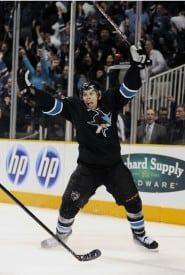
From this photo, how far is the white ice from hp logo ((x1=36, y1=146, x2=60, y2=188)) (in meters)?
0.81

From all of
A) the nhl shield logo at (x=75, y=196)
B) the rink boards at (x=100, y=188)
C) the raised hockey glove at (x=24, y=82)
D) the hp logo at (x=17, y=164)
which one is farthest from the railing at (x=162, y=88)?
the raised hockey glove at (x=24, y=82)

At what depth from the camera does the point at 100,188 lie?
5422 mm

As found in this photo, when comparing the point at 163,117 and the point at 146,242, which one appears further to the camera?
the point at 163,117

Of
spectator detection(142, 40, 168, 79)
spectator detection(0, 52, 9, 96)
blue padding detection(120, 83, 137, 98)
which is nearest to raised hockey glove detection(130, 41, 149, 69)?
blue padding detection(120, 83, 137, 98)

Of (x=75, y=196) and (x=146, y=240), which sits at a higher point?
(x=75, y=196)

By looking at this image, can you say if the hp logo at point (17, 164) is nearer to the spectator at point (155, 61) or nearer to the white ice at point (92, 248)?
the white ice at point (92, 248)

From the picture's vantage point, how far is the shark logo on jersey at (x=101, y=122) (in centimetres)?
348

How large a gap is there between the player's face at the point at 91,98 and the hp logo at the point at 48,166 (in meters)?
2.36

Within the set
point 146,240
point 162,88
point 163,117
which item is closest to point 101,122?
point 146,240

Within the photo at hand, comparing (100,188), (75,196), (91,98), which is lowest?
(100,188)

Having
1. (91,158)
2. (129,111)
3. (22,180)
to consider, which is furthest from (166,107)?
(91,158)

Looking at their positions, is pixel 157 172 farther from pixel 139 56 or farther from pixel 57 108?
pixel 139 56

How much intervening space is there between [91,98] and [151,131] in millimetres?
2053

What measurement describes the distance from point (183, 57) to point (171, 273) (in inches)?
139
